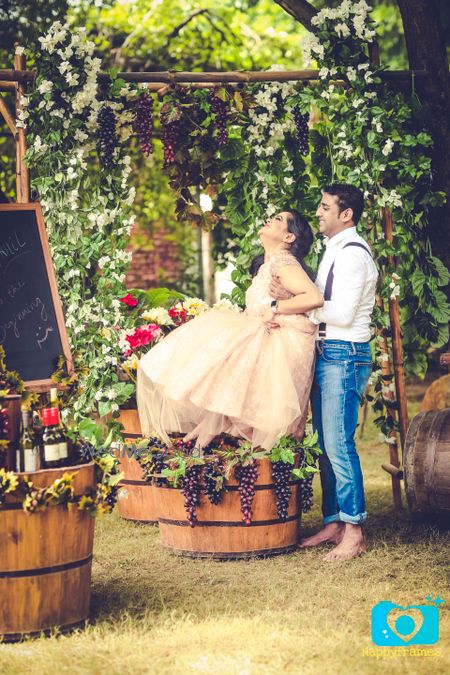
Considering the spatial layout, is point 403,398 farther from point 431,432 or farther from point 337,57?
point 337,57

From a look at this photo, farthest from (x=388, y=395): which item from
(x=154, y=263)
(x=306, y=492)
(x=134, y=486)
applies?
(x=154, y=263)

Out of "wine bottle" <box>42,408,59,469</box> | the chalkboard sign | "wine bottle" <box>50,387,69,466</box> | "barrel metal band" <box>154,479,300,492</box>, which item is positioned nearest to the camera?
"wine bottle" <box>42,408,59,469</box>

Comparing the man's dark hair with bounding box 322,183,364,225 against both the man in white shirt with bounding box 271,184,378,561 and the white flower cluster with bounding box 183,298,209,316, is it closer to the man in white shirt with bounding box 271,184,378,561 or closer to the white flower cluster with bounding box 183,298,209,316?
the man in white shirt with bounding box 271,184,378,561

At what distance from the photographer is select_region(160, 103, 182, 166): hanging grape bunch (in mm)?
5766

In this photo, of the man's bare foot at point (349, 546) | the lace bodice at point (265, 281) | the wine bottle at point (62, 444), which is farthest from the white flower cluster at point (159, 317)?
the wine bottle at point (62, 444)

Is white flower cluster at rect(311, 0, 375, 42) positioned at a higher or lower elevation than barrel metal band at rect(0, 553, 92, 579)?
higher

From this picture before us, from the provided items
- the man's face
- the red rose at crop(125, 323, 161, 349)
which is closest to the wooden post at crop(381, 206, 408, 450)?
the man's face

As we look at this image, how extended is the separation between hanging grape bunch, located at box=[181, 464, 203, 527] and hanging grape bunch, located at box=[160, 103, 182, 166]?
6.58 ft

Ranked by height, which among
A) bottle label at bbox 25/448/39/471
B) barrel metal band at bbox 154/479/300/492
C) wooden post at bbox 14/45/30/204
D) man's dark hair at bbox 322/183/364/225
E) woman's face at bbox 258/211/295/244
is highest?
wooden post at bbox 14/45/30/204

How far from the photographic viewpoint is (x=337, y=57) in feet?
19.4

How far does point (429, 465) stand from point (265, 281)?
1.40 m

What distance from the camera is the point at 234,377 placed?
16.3ft

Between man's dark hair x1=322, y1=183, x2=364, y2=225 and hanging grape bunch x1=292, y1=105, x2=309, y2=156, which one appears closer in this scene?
man's dark hair x1=322, y1=183, x2=364, y2=225

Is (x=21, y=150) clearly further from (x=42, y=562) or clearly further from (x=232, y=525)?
(x=42, y=562)
